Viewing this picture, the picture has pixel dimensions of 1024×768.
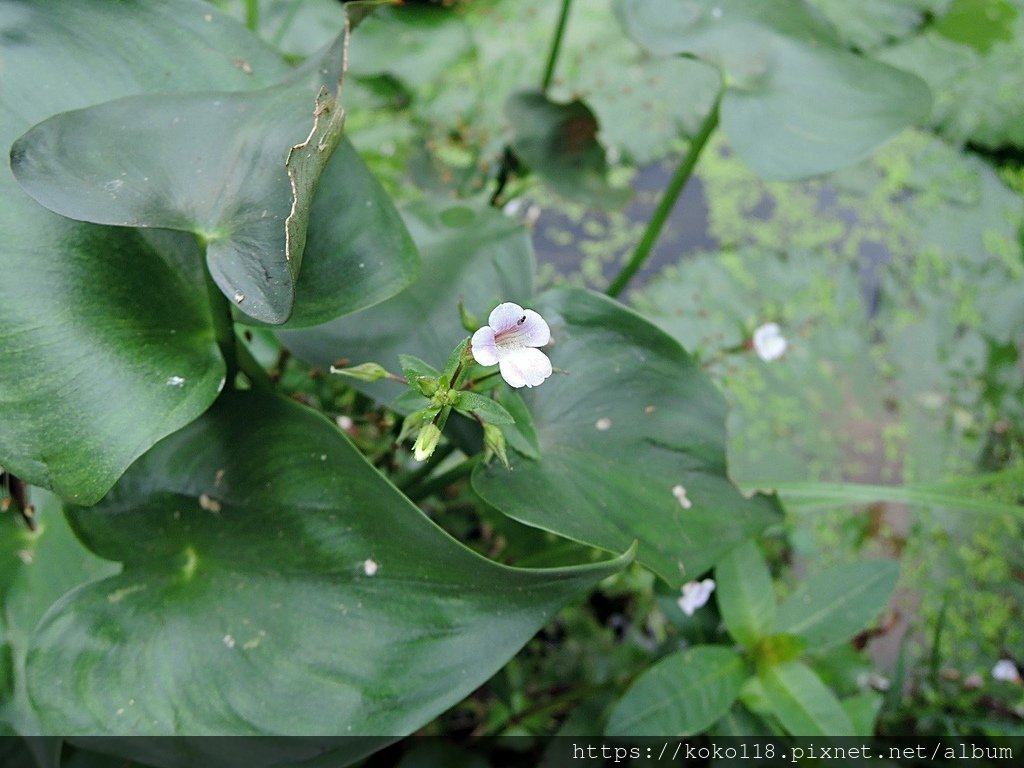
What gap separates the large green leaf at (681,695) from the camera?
61cm

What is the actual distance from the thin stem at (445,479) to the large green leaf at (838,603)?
34 cm

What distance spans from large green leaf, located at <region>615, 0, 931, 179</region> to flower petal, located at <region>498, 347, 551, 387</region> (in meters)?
0.41

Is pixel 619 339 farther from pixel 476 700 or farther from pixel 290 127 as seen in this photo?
pixel 476 700

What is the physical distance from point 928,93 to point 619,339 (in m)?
0.40

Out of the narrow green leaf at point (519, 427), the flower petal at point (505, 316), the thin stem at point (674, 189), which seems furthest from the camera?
the thin stem at point (674, 189)

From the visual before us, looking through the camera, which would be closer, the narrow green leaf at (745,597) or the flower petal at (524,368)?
the flower petal at (524,368)

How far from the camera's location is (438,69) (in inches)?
51.8

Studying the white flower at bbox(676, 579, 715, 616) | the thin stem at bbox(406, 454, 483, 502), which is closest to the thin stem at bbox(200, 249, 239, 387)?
the thin stem at bbox(406, 454, 483, 502)

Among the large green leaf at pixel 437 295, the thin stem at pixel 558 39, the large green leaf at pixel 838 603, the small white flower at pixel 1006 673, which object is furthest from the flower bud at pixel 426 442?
the small white flower at pixel 1006 673

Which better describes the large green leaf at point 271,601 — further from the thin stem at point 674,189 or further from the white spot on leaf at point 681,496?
the thin stem at point 674,189

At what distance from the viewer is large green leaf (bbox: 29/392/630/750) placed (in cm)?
42

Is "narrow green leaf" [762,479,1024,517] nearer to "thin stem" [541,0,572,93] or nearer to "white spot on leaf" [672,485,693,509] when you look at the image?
"white spot on leaf" [672,485,693,509]

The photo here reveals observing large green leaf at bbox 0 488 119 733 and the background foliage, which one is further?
large green leaf at bbox 0 488 119 733

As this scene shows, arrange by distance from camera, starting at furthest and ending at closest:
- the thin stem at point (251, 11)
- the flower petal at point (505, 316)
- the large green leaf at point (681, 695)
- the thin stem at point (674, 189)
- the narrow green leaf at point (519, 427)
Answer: the thin stem at point (251, 11) < the thin stem at point (674, 189) < the large green leaf at point (681, 695) < the narrow green leaf at point (519, 427) < the flower petal at point (505, 316)
